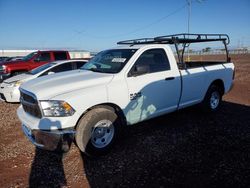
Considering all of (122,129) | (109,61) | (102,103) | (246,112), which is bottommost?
(246,112)

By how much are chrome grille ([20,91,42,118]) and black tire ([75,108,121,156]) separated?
70 centimetres

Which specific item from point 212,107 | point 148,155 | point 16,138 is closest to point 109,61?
point 148,155

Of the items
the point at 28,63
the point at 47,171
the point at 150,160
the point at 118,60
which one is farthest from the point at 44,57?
the point at 150,160

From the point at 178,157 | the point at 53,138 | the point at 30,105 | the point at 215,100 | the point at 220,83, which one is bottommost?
the point at 178,157

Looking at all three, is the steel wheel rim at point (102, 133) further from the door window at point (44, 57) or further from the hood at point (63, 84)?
the door window at point (44, 57)

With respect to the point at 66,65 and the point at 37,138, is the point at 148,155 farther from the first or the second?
the point at 66,65

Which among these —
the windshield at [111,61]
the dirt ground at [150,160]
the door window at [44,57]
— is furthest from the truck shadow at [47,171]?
the door window at [44,57]

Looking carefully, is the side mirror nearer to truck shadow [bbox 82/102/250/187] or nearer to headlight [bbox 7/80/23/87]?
truck shadow [bbox 82/102/250/187]

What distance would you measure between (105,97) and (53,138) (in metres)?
1.06

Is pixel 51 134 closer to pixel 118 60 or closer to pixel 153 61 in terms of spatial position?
pixel 118 60

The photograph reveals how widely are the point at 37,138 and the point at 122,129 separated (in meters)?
1.50

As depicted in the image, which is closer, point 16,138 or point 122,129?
point 122,129

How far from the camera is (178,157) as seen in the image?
398 cm

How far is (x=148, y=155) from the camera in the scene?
160 inches
